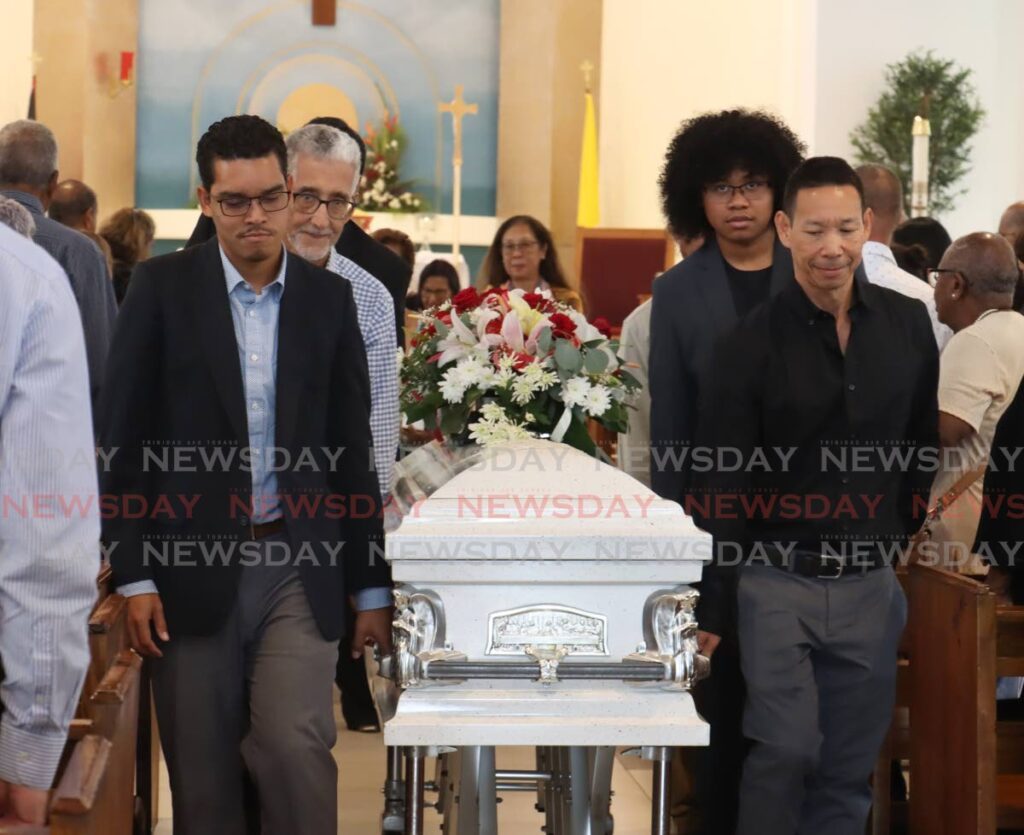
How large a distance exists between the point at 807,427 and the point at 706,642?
485 mm

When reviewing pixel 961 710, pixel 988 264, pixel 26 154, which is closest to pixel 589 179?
pixel 26 154

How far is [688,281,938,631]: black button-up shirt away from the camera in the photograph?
3.29 metres

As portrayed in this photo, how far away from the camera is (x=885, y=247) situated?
192 inches

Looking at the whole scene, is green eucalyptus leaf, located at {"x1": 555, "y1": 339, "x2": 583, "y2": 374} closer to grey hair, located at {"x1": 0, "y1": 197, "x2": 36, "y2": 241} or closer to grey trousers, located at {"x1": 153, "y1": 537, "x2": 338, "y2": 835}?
grey trousers, located at {"x1": 153, "y1": 537, "x2": 338, "y2": 835}

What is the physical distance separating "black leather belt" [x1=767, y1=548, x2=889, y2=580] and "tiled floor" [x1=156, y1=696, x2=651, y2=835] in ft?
4.48

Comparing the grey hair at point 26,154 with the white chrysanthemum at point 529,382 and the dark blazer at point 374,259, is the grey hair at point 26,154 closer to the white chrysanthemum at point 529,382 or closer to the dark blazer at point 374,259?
the dark blazer at point 374,259

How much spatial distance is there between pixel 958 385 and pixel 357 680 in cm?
229

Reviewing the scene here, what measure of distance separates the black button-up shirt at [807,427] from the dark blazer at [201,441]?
81cm

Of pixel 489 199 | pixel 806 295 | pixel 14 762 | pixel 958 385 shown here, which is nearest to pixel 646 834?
pixel 958 385

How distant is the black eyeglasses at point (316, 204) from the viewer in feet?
12.6

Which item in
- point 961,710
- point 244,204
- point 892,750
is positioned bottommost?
point 892,750

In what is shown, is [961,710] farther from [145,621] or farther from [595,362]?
[145,621]

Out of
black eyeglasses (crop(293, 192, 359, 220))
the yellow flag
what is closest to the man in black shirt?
black eyeglasses (crop(293, 192, 359, 220))

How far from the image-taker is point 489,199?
1561cm
